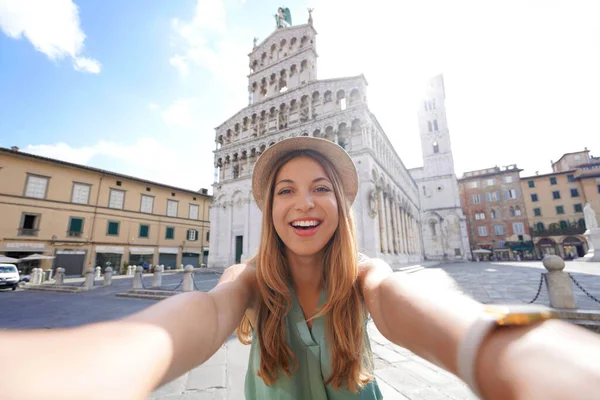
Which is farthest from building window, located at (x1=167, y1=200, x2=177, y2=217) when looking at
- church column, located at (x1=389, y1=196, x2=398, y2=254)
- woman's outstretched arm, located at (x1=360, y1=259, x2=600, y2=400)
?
woman's outstretched arm, located at (x1=360, y1=259, x2=600, y2=400)

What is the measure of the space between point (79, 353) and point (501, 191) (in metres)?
42.8

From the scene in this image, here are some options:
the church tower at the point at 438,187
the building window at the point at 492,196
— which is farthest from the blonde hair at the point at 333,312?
the building window at the point at 492,196

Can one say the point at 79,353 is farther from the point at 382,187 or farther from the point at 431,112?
the point at 431,112

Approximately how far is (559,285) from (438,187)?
1236 inches

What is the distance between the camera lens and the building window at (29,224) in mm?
17406

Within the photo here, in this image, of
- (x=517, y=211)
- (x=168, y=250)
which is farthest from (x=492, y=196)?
(x=168, y=250)

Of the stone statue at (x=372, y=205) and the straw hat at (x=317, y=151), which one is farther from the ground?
the stone statue at (x=372, y=205)

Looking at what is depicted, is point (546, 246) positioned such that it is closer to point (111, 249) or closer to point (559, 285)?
point (559, 285)

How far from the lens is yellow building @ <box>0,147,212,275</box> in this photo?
1731 centimetres

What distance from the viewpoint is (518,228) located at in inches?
1223

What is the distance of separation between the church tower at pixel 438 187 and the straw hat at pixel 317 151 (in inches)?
1307

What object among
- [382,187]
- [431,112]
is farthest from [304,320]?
[431,112]

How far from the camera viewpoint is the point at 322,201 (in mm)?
1410

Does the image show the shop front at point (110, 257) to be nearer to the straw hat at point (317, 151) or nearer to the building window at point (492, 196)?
the straw hat at point (317, 151)
